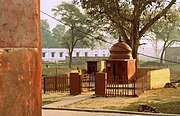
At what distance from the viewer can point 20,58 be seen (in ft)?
7.66

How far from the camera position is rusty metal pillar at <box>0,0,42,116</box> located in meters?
2.24

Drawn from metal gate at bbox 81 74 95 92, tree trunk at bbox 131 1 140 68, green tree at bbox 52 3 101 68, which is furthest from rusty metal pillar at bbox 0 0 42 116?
green tree at bbox 52 3 101 68

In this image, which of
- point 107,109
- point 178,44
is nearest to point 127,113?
point 107,109

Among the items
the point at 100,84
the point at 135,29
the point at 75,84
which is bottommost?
the point at 75,84

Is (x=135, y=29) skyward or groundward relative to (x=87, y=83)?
skyward

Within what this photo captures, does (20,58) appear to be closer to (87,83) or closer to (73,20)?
(87,83)

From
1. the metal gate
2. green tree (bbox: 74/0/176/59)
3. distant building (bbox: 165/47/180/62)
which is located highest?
green tree (bbox: 74/0/176/59)

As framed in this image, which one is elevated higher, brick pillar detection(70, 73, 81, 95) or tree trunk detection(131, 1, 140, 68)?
tree trunk detection(131, 1, 140, 68)

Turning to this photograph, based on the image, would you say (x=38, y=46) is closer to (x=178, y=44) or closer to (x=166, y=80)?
(x=166, y=80)

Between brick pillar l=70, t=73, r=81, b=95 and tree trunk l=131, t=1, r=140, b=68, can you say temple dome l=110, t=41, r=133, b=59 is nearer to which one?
tree trunk l=131, t=1, r=140, b=68

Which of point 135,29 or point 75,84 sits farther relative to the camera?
point 135,29

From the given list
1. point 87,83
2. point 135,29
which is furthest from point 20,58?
point 135,29

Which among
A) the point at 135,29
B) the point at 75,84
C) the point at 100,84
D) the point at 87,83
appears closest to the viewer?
the point at 100,84

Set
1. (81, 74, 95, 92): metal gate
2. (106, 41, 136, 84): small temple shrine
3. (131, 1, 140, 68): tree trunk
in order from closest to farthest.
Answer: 1. (81, 74, 95, 92): metal gate
2. (106, 41, 136, 84): small temple shrine
3. (131, 1, 140, 68): tree trunk
